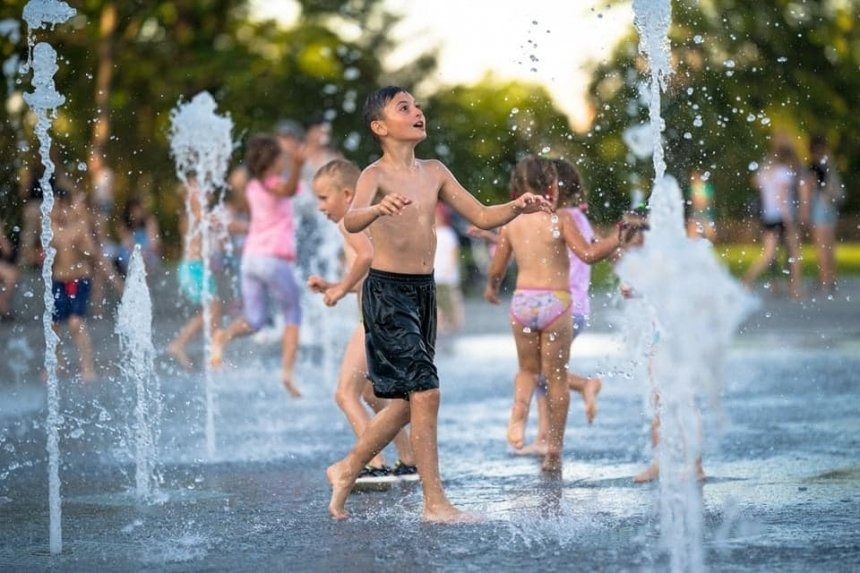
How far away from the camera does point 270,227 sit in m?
10.3

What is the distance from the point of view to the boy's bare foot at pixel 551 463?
7.01m

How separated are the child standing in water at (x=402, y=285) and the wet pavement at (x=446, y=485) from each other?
10.2 inches

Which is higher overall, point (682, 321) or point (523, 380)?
point (682, 321)

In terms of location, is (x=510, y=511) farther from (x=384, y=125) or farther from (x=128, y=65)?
(x=128, y=65)

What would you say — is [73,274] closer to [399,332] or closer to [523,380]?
[523,380]

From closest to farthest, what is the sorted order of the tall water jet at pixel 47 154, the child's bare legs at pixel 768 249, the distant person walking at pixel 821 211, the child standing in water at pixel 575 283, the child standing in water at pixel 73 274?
the tall water jet at pixel 47 154 < the child standing in water at pixel 575 283 < the child standing in water at pixel 73 274 < the child's bare legs at pixel 768 249 < the distant person walking at pixel 821 211

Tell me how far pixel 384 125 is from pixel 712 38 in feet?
67.2

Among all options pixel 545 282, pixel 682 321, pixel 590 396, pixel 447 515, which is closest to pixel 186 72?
pixel 590 396

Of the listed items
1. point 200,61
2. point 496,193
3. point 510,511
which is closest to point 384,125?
point 510,511

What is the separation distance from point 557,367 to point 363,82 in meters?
22.4

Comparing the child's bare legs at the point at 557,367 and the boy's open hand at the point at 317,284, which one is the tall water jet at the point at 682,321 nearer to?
the boy's open hand at the point at 317,284

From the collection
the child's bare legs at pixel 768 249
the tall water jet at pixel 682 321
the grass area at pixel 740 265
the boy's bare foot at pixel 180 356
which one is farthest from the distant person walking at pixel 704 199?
the tall water jet at pixel 682 321

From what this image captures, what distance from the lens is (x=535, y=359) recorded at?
24.5 ft

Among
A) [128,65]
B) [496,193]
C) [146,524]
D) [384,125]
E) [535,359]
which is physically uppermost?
[128,65]
